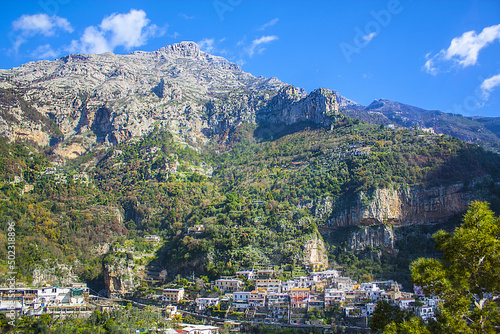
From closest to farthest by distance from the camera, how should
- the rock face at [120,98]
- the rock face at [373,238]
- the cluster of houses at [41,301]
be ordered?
the cluster of houses at [41,301]
the rock face at [373,238]
the rock face at [120,98]

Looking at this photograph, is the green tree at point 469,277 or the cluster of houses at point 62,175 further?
the cluster of houses at point 62,175

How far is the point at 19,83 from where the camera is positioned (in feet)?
411

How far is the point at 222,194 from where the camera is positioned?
9144cm

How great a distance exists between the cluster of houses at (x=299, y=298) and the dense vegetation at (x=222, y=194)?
5.82 meters

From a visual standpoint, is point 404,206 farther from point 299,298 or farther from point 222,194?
point 222,194

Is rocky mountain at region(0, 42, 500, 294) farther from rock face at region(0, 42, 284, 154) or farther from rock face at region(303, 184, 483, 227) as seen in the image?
rock face at region(0, 42, 284, 154)

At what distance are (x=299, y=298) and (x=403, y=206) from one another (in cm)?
2905

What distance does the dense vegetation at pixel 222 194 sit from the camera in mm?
62438

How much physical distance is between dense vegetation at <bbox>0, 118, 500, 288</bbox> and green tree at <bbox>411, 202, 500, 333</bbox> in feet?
154

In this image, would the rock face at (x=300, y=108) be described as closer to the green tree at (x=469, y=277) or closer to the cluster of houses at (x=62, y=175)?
the cluster of houses at (x=62, y=175)

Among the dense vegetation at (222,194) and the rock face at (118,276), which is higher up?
the dense vegetation at (222,194)

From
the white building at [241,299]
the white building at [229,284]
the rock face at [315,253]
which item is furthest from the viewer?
the rock face at [315,253]

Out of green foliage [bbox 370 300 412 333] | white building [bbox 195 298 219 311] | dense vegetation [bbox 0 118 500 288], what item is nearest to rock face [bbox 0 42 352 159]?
dense vegetation [bbox 0 118 500 288]

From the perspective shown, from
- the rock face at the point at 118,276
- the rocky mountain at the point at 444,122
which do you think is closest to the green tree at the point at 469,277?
the rock face at the point at 118,276
